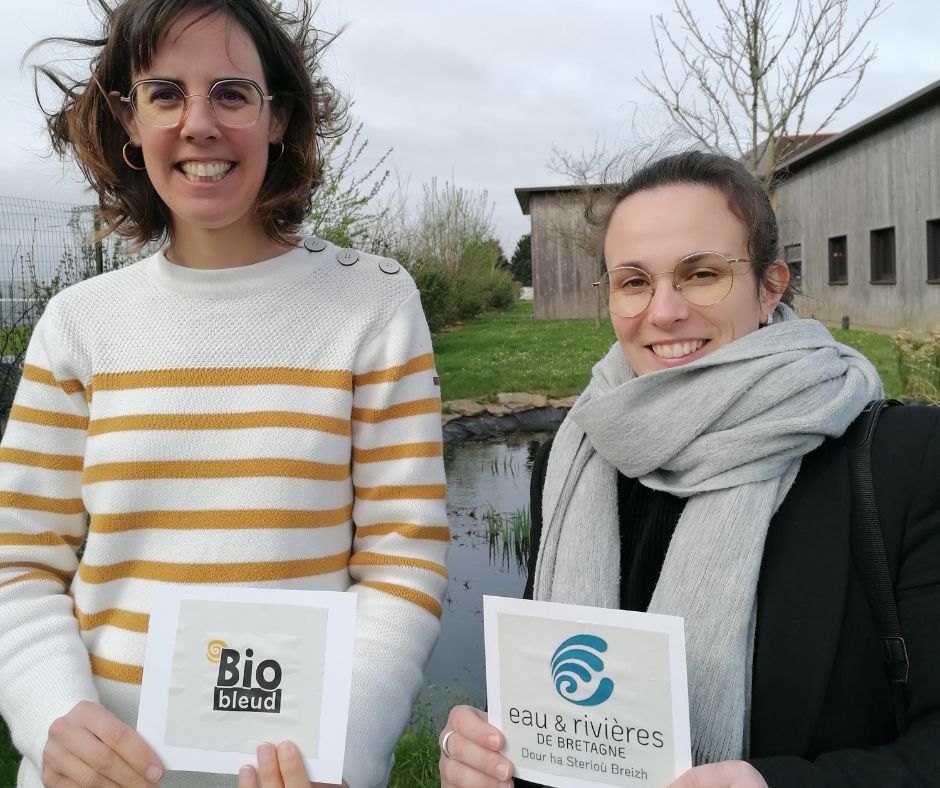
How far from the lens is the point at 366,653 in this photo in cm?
154

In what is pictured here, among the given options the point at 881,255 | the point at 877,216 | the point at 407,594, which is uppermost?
the point at 877,216

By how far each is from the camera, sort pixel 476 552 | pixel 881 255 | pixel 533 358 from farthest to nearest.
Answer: pixel 881 255 → pixel 533 358 → pixel 476 552

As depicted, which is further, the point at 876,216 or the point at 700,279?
the point at 876,216

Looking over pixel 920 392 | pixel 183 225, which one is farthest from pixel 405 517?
pixel 920 392

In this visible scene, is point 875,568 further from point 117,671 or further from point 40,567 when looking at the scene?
point 40,567

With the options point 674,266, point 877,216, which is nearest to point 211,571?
point 674,266

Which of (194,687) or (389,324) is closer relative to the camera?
(194,687)

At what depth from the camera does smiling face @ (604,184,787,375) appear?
1.68m

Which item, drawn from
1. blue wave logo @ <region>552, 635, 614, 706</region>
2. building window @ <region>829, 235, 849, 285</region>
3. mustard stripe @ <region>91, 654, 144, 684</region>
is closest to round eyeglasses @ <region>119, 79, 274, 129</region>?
mustard stripe @ <region>91, 654, 144, 684</region>

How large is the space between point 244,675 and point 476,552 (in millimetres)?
4573

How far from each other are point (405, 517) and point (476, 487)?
5834 millimetres

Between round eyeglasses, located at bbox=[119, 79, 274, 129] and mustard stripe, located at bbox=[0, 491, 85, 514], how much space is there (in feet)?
2.34

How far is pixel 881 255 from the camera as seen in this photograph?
18.0 metres

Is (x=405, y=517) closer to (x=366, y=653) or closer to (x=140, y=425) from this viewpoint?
(x=366, y=653)
